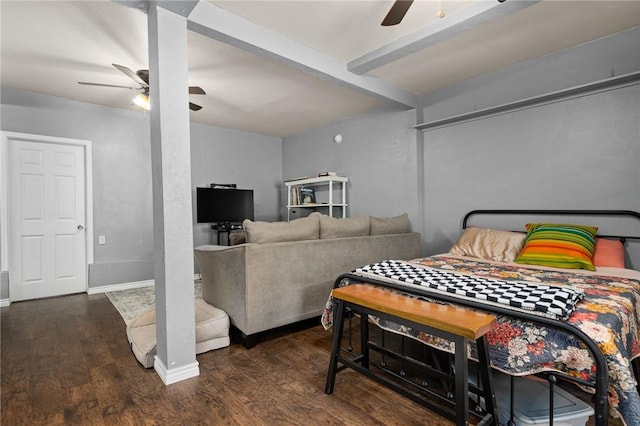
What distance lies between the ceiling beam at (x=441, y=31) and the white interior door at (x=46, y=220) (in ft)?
13.1

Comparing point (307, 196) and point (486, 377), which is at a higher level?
point (307, 196)

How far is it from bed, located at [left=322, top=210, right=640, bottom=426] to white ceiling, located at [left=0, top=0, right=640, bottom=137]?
1.83m

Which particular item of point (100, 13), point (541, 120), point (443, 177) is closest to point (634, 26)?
point (541, 120)

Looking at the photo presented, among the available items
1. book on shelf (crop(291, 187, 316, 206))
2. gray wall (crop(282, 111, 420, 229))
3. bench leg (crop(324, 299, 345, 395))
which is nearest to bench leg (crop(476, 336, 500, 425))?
bench leg (crop(324, 299, 345, 395))

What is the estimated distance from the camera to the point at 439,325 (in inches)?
56.3

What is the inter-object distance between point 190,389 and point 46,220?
3.63m

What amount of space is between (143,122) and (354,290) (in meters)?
4.46

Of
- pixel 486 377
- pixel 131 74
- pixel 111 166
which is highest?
pixel 131 74

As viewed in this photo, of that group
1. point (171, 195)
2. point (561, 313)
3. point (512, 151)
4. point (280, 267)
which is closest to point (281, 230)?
point (280, 267)

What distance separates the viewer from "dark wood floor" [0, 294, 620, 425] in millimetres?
1710

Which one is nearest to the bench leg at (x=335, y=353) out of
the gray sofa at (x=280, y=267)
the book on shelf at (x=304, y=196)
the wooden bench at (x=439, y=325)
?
the wooden bench at (x=439, y=325)

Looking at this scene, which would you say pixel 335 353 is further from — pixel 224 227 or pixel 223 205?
pixel 223 205

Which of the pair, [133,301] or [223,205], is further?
[223,205]

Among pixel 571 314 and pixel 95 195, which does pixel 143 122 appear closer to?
pixel 95 195
